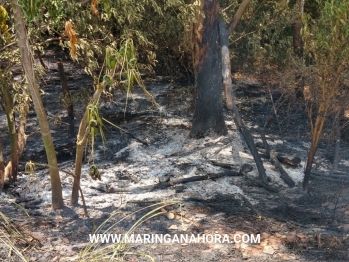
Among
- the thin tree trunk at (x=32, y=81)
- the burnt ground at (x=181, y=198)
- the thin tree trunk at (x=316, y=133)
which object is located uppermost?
the thin tree trunk at (x=32, y=81)

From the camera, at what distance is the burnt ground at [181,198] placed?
4969 mm

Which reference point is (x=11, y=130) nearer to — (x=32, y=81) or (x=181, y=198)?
(x=32, y=81)

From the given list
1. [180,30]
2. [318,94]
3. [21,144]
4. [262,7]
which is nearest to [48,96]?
[180,30]

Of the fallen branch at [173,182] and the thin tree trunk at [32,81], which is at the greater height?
the thin tree trunk at [32,81]

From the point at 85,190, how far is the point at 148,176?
3.00ft

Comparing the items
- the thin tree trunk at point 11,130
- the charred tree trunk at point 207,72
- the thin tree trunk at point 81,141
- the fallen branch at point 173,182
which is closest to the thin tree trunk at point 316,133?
the fallen branch at point 173,182

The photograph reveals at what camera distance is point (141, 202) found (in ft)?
19.7

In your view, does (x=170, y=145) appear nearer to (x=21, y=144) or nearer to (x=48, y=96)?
(x=21, y=144)

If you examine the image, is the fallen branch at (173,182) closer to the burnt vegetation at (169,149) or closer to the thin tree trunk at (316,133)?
the burnt vegetation at (169,149)

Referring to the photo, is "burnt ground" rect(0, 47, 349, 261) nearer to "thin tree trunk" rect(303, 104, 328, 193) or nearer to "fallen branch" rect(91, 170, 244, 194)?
"fallen branch" rect(91, 170, 244, 194)

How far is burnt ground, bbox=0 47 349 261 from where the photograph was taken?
4.97 meters

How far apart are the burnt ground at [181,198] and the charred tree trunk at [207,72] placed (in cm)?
26

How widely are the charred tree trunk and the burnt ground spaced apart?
0.26 metres

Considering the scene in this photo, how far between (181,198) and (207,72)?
2.60m
